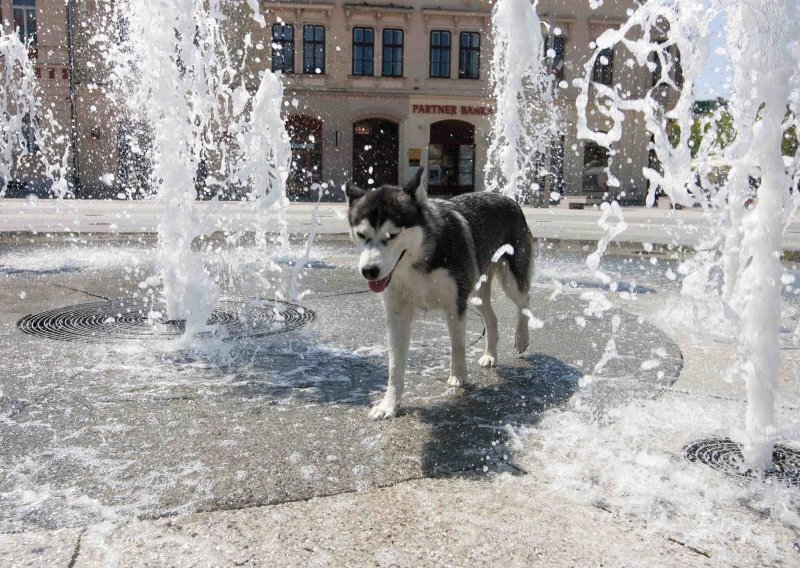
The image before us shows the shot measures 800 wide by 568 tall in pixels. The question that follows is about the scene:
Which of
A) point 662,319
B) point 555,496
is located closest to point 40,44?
point 662,319

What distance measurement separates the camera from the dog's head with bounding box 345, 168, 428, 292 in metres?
3.57

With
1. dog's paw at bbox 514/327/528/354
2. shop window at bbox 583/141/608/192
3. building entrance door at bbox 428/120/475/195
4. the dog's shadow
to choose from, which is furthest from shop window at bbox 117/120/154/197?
the dog's shadow

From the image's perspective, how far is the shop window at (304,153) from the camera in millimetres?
33469

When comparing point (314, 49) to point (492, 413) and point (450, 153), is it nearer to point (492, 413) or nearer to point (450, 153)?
point (450, 153)

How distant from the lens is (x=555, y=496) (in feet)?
9.04

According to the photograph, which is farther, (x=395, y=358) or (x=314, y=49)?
(x=314, y=49)

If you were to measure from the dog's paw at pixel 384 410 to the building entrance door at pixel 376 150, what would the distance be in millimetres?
30895

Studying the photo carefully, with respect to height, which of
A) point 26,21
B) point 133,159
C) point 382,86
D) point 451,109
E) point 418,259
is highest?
point 26,21

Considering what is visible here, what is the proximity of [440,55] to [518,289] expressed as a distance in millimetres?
31083

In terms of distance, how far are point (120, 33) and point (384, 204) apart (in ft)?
98.2

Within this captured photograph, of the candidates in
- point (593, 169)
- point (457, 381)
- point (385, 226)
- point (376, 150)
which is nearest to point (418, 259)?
point (385, 226)

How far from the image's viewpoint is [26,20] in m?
31.9

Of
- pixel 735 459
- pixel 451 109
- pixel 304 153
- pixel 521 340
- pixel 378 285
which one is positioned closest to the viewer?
pixel 735 459

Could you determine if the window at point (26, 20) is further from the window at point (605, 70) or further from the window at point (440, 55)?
the window at point (605, 70)
